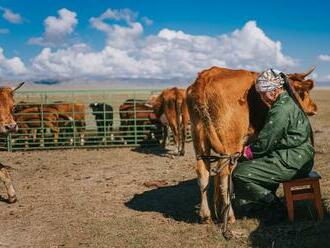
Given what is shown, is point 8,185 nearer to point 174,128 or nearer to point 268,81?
point 268,81

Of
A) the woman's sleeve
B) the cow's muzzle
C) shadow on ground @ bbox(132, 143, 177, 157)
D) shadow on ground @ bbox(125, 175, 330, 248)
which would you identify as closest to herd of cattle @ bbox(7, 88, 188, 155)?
shadow on ground @ bbox(132, 143, 177, 157)

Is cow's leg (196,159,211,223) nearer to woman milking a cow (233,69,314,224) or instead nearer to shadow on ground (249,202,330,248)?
woman milking a cow (233,69,314,224)

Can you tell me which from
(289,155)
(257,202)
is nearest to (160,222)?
(257,202)

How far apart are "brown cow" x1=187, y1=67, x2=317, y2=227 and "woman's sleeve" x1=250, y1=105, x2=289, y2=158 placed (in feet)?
1.06

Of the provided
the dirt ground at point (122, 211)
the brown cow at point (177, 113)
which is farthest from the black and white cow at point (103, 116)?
the dirt ground at point (122, 211)

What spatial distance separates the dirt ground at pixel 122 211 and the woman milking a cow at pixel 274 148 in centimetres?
50

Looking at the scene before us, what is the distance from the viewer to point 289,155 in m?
6.13

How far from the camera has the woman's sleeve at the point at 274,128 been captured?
5.96 metres

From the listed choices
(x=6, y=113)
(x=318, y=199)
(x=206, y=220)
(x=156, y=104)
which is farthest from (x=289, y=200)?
(x=156, y=104)

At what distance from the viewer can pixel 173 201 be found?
27.3ft

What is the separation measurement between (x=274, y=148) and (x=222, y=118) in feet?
2.33

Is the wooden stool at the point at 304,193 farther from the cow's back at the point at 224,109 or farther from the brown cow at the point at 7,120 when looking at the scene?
the brown cow at the point at 7,120

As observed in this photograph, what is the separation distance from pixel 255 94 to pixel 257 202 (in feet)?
4.35

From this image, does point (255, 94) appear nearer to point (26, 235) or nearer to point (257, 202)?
point (257, 202)
